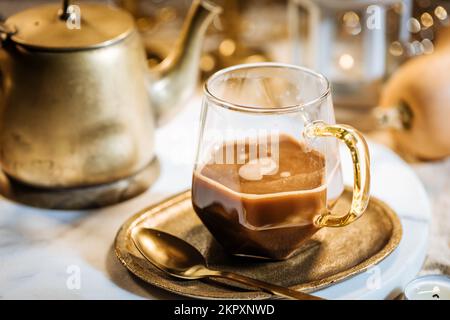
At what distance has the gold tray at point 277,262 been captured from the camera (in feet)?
1.86

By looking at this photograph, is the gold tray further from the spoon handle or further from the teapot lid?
the teapot lid

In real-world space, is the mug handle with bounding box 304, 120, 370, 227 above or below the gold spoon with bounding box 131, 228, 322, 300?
above

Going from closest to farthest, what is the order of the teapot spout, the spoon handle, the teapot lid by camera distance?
1. the spoon handle
2. the teapot lid
3. the teapot spout

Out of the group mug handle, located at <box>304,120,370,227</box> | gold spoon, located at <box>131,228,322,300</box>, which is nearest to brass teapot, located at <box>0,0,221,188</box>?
gold spoon, located at <box>131,228,322,300</box>

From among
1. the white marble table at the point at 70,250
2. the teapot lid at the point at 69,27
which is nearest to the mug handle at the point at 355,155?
the white marble table at the point at 70,250

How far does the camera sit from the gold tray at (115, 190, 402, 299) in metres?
0.57

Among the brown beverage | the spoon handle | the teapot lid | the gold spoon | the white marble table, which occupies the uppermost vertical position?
the teapot lid

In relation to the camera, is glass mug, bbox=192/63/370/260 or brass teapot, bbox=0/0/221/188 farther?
brass teapot, bbox=0/0/221/188

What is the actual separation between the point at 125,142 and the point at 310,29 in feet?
1.41

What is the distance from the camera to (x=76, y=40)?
2.22ft

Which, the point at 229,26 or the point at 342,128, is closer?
the point at 342,128

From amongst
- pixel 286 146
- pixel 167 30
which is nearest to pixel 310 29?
pixel 167 30

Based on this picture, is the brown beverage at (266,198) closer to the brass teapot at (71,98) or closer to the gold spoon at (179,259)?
the gold spoon at (179,259)
